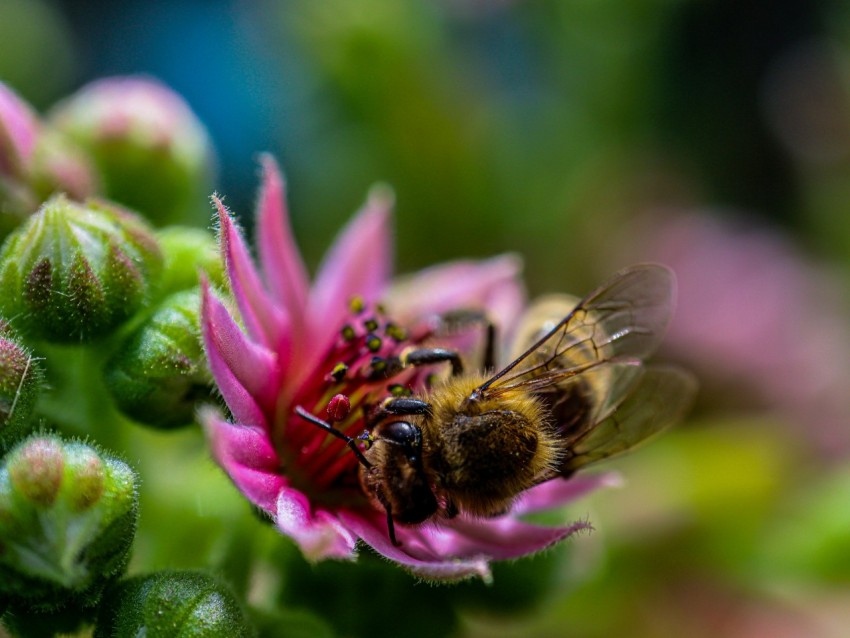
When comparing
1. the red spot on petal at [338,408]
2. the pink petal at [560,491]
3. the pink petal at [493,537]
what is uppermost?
the red spot on petal at [338,408]

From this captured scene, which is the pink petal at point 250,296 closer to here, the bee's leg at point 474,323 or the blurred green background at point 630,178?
the bee's leg at point 474,323

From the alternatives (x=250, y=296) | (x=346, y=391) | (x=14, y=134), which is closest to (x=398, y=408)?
(x=346, y=391)

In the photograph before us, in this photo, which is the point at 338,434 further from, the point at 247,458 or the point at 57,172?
the point at 57,172

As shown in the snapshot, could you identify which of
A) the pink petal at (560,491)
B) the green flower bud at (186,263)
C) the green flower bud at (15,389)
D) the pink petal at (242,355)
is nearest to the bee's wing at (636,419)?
the pink petal at (560,491)

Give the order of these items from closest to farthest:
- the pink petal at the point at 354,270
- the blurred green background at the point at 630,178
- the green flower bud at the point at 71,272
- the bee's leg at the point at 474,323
A: the green flower bud at the point at 71,272
the bee's leg at the point at 474,323
the pink petal at the point at 354,270
the blurred green background at the point at 630,178

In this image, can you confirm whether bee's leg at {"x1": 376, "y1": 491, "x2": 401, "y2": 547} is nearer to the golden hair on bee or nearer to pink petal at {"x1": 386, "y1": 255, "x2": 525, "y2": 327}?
the golden hair on bee

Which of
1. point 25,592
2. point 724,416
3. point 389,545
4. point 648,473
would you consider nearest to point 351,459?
point 389,545

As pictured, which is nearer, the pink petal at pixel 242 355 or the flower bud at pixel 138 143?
the pink petal at pixel 242 355

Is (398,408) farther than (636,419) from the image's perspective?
No
